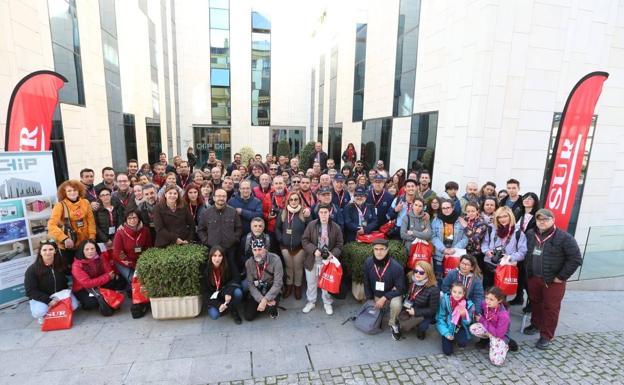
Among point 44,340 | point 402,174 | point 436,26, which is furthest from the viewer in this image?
point 436,26


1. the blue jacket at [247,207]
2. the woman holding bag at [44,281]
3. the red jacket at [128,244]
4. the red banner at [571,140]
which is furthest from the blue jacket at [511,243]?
the woman holding bag at [44,281]

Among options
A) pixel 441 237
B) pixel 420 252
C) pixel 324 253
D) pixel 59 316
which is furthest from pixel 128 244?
pixel 441 237

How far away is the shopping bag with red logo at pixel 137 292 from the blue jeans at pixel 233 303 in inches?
41.8

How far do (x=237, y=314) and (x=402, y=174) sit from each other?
5.71 metres

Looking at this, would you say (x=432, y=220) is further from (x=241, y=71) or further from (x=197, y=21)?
(x=197, y=21)

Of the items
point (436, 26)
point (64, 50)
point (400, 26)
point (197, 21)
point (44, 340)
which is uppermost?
point (197, 21)

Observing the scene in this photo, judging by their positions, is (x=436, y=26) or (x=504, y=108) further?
(x=436, y=26)

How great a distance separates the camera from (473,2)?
8117 mm

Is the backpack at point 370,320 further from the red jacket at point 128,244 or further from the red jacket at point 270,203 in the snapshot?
the red jacket at point 128,244

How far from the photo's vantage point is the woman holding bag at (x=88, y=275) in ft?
17.6

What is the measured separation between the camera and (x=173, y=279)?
207 inches

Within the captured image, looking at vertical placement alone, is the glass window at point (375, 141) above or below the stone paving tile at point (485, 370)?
above

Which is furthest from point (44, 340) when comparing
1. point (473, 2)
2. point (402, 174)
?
point (473, 2)

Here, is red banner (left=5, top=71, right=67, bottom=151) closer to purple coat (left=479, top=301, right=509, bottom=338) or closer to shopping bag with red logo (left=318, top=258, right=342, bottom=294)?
shopping bag with red logo (left=318, top=258, right=342, bottom=294)
